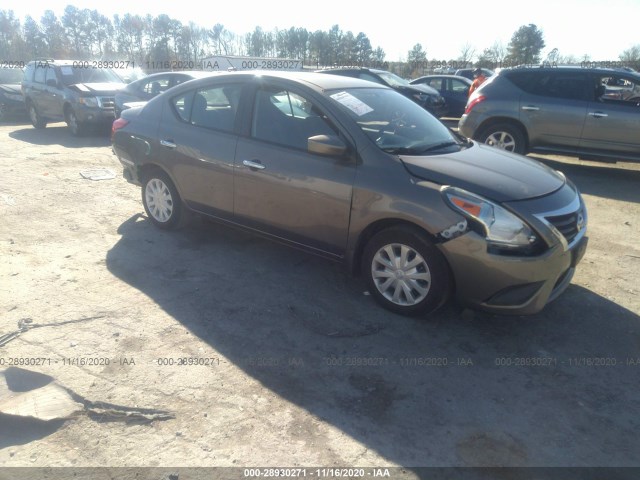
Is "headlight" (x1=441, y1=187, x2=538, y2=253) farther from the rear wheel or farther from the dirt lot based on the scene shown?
the rear wheel

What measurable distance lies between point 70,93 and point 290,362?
11303 mm

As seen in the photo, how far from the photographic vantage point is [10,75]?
16.8 m

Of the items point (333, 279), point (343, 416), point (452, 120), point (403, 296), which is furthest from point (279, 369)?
point (452, 120)

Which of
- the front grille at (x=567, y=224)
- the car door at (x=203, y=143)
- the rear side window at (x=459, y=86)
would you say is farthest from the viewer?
the rear side window at (x=459, y=86)

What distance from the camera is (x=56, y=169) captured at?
8602 millimetres

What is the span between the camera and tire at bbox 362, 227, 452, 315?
3.64 m

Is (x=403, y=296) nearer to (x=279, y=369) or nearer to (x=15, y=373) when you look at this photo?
(x=279, y=369)

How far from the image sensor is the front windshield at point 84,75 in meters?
12.5

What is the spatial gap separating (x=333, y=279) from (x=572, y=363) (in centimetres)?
204

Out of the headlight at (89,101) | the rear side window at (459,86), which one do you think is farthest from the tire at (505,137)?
the headlight at (89,101)

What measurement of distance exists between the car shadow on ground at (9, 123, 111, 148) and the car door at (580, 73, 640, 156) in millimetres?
9643

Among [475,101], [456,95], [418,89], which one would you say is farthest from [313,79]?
[456,95]

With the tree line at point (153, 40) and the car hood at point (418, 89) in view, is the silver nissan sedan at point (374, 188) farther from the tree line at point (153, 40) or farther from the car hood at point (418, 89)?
the tree line at point (153, 40)

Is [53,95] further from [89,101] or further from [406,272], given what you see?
[406,272]
